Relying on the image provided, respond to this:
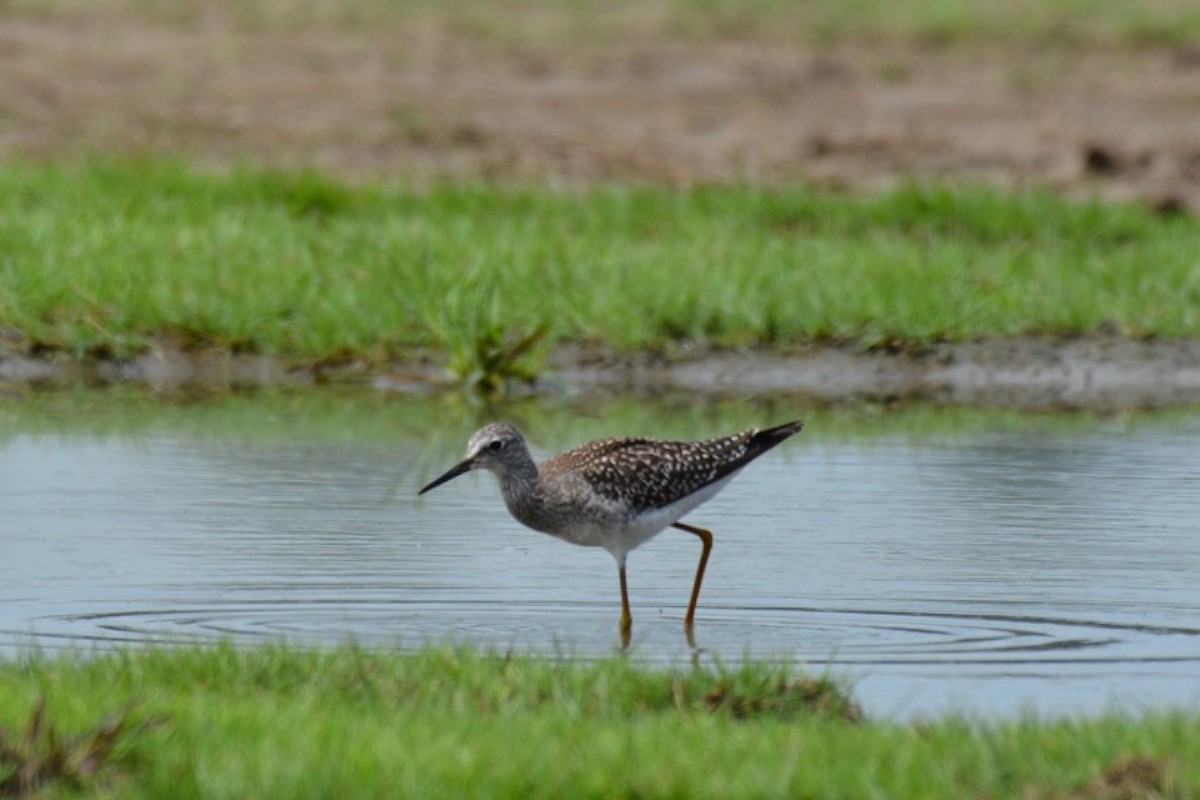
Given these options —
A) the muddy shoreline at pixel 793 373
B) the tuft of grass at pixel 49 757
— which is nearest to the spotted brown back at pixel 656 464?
the tuft of grass at pixel 49 757

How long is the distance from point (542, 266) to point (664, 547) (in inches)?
158

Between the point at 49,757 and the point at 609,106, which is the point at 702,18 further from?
the point at 49,757

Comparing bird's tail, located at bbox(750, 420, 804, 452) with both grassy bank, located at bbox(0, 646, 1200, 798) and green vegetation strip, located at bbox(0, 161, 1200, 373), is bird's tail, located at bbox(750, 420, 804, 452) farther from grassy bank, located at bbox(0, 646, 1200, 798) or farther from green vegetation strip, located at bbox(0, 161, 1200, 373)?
green vegetation strip, located at bbox(0, 161, 1200, 373)

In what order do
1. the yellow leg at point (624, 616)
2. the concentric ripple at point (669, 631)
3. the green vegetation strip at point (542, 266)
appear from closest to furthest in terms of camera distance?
1. the concentric ripple at point (669, 631)
2. the yellow leg at point (624, 616)
3. the green vegetation strip at point (542, 266)

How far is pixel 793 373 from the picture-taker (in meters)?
12.4

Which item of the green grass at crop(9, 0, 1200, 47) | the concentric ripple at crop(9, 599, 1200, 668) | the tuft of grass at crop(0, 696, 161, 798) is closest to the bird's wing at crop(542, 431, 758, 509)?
the concentric ripple at crop(9, 599, 1200, 668)

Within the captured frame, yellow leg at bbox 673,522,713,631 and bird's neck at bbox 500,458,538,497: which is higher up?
bird's neck at bbox 500,458,538,497

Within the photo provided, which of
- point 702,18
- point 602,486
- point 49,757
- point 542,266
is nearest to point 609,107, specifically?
point 702,18

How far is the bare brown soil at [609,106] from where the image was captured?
17.8m

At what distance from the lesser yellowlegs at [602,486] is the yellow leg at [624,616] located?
94 millimetres

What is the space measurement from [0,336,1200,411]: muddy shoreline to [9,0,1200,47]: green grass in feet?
33.5

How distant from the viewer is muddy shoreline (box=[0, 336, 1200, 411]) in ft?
39.6

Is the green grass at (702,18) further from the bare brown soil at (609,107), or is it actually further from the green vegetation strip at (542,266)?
the green vegetation strip at (542,266)

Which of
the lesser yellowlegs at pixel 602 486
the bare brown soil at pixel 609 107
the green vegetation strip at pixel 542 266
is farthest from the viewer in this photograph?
the bare brown soil at pixel 609 107
